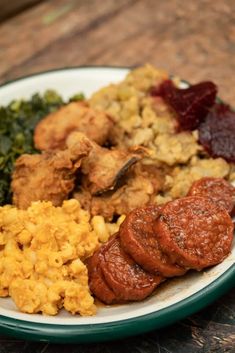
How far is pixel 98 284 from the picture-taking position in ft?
9.99

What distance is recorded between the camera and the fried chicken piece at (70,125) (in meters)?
3.82

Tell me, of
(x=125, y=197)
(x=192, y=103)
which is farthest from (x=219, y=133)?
(x=125, y=197)

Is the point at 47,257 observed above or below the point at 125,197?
above

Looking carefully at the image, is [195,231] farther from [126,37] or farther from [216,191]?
[126,37]

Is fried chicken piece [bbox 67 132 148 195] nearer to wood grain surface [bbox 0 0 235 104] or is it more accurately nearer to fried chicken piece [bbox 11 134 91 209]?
fried chicken piece [bbox 11 134 91 209]

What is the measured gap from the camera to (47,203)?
10.6 ft

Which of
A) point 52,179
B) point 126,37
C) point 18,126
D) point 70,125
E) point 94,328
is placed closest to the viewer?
point 94,328

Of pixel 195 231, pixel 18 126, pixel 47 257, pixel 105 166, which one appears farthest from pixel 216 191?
pixel 18 126

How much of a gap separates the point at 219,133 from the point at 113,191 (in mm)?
824

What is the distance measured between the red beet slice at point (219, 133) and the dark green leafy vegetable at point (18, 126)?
1050 mm

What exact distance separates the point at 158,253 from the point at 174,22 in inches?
138

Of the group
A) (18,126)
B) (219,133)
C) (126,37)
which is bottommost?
(126,37)

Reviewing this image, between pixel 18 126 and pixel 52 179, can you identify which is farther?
pixel 18 126

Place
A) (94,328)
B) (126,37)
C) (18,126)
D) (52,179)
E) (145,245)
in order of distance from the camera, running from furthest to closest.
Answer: (126,37) → (18,126) → (52,179) → (145,245) → (94,328)
